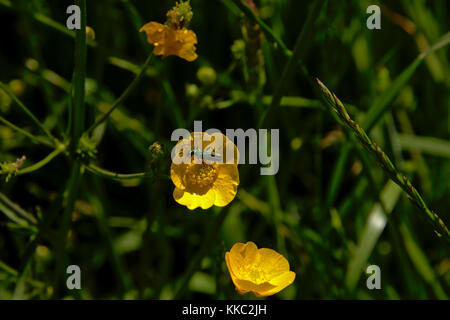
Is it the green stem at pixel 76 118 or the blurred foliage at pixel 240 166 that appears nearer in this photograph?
the green stem at pixel 76 118

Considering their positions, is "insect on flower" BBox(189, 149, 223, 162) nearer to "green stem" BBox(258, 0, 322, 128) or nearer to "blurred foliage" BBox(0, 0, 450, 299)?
"green stem" BBox(258, 0, 322, 128)

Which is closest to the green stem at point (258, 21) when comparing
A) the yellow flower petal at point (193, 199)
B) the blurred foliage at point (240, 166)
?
the blurred foliage at point (240, 166)

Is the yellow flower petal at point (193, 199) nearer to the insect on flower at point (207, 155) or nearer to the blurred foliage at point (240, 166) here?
the insect on flower at point (207, 155)

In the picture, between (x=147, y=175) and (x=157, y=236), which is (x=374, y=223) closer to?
(x=157, y=236)

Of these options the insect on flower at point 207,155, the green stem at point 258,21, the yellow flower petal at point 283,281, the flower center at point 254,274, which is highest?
the green stem at point 258,21

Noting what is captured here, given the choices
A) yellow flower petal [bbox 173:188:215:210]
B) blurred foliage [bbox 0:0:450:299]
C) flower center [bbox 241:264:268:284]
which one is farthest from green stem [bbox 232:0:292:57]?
flower center [bbox 241:264:268:284]
